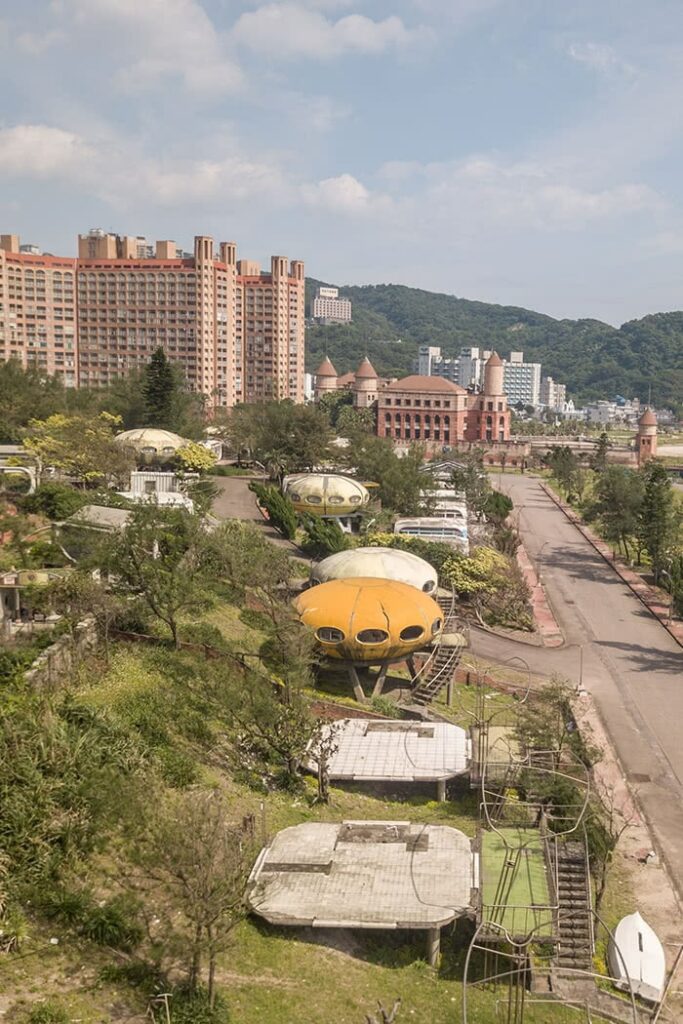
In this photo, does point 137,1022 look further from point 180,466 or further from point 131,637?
point 180,466

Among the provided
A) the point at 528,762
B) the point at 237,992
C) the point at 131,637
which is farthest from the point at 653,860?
the point at 131,637

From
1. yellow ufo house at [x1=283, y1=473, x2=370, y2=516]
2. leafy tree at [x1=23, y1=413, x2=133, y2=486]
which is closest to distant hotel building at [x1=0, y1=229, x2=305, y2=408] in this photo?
leafy tree at [x1=23, y1=413, x2=133, y2=486]

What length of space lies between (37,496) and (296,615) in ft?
58.0

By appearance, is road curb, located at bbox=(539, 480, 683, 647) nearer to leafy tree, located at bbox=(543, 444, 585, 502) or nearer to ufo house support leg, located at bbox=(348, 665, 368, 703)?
leafy tree, located at bbox=(543, 444, 585, 502)

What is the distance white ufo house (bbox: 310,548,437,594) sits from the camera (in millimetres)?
34312

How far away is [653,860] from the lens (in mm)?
21344

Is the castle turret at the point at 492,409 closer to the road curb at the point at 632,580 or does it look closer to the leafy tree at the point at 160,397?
the road curb at the point at 632,580

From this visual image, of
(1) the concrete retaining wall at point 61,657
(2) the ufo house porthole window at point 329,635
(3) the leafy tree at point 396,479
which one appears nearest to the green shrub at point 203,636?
(2) the ufo house porthole window at point 329,635

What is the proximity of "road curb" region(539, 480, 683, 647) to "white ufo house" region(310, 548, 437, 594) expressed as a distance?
38.9 ft

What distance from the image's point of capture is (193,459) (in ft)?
201

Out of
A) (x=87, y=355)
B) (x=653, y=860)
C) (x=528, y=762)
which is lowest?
(x=653, y=860)

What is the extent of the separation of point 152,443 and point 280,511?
16854mm

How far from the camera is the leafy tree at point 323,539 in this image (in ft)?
147

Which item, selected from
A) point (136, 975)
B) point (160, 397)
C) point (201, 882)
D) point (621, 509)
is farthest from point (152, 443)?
point (201, 882)
